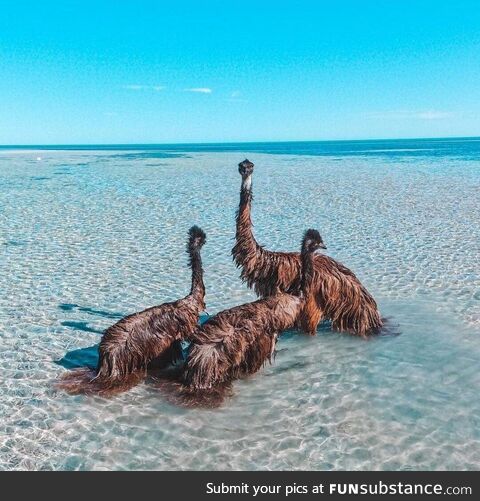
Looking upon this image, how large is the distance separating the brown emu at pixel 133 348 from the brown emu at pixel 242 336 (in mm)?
435

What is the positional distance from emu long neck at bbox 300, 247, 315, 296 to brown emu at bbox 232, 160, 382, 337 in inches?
12.0

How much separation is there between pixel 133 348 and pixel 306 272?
242 centimetres

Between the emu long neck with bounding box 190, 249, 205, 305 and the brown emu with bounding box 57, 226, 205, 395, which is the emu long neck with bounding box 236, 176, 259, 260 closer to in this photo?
the emu long neck with bounding box 190, 249, 205, 305

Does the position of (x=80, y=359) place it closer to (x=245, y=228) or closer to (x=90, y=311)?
(x=90, y=311)

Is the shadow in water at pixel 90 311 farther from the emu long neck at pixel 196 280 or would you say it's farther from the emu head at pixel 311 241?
the emu head at pixel 311 241

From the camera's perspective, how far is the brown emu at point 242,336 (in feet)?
19.6

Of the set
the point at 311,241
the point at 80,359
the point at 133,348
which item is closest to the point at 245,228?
the point at 311,241

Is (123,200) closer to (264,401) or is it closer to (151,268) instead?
(151,268)

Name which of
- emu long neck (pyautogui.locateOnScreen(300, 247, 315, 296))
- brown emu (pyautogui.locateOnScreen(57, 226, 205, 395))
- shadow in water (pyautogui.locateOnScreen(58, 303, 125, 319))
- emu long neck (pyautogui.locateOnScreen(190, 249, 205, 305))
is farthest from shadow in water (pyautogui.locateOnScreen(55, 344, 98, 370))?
emu long neck (pyautogui.locateOnScreen(300, 247, 315, 296))

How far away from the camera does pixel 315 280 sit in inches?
289

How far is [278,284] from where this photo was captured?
7578mm

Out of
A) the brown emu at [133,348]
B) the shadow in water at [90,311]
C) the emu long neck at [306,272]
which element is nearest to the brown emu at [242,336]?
the emu long neck at [306,272]
